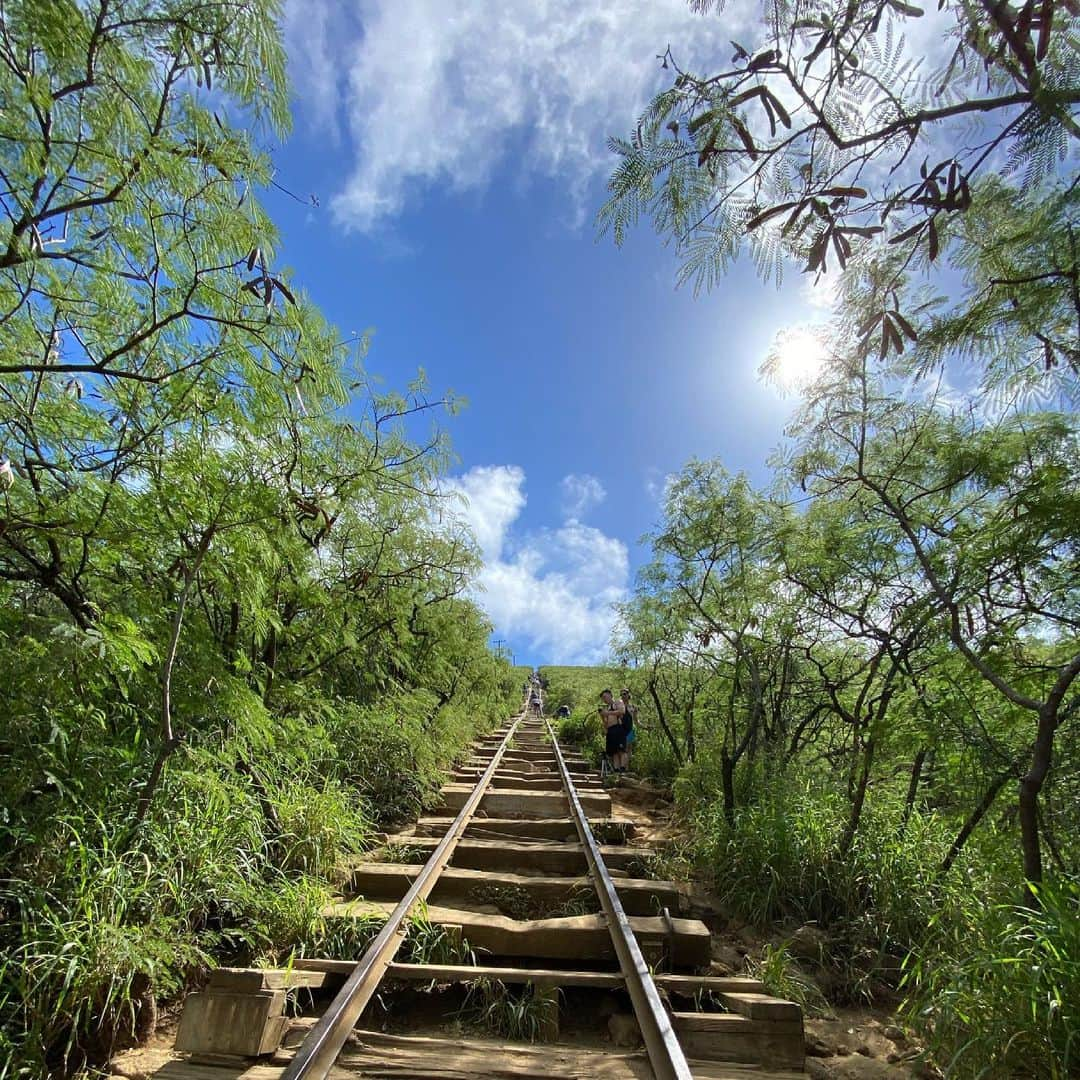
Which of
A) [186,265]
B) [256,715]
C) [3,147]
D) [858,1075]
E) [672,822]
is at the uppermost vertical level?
[186,265]

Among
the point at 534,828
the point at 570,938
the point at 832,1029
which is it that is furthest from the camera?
the point at 534,828

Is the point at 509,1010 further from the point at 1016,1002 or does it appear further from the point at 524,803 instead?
the point at 524,803

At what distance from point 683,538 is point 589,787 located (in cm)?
429

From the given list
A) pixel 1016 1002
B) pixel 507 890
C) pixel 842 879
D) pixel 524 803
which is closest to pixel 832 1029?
pixel 1016 1002

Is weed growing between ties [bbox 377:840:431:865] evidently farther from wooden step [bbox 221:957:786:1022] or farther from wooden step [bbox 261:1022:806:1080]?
wooden step [bbox 261:1022:806:1080]

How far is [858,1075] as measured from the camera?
286 cm

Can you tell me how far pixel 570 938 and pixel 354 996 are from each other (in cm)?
148

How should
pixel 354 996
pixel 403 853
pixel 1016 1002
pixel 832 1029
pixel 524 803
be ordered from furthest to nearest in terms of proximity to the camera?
pixel 524 803 < pixel 403 853 < pixel 832 1029 < pixel 354 996 < pixel 1016 1002

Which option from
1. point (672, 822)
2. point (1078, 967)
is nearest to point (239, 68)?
point (1078, 967)

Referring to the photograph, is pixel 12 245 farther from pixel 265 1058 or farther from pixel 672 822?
pixel 672 822

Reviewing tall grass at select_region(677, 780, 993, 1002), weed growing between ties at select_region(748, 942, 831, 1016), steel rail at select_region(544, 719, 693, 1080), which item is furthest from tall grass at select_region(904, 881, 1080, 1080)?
steel rail at select_region(544, 719, 693, 1080)

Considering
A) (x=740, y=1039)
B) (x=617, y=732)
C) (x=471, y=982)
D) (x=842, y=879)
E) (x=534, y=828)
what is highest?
(x=617, y=732)

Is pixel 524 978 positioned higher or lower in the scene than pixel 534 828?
lower

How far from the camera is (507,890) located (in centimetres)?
458
